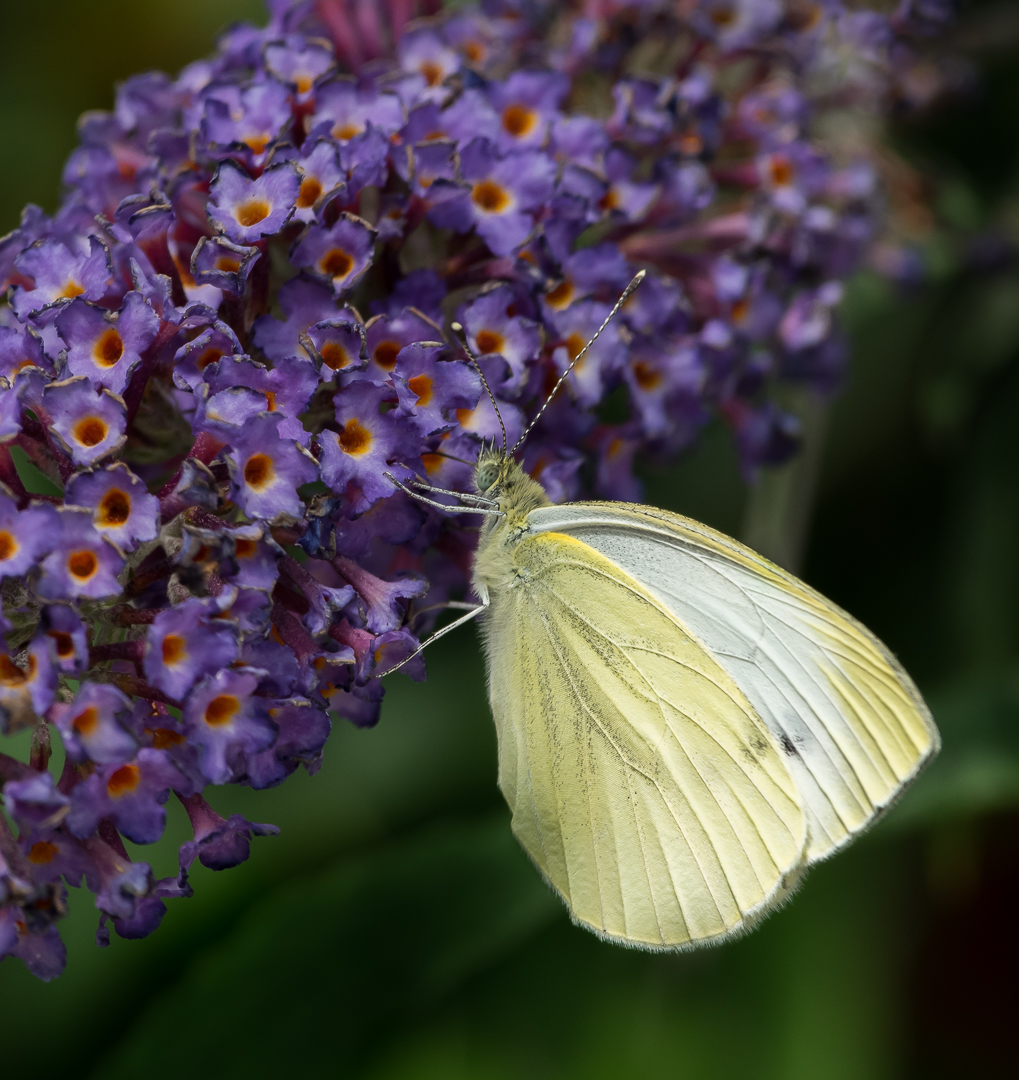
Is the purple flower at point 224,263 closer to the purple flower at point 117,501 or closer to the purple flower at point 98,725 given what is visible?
the purple flower at point 117,501

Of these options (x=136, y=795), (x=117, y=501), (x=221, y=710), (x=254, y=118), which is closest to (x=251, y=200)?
(x=254, y=118)

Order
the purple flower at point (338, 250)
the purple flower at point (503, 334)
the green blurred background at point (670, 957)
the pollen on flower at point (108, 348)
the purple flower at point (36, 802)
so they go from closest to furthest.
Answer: the purple flower at point (36, 802)
the pollen on flower at point (108, 348)
the purple flower at point (338, 250)
the purple flower at point (503, 334)
the green blurred background at point (670, 957)

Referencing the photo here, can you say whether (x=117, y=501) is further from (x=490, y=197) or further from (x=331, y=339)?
(x=490, y=197)

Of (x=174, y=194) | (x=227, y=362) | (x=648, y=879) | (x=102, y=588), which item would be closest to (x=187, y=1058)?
(x=648, y=879)

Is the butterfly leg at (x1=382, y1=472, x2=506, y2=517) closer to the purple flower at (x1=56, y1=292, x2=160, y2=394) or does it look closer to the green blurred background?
the purple flower at (x1=56, y1=292, x2=160, y2=394)

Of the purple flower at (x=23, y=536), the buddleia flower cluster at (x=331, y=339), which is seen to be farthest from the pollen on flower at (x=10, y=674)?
the purple flower at (x=23, y=536)

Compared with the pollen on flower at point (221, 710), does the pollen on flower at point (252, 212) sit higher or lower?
higher

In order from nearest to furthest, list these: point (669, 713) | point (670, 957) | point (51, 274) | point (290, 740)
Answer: point (290, 740)
point (51, 274)
point (669, 713)
point (670, 957)
